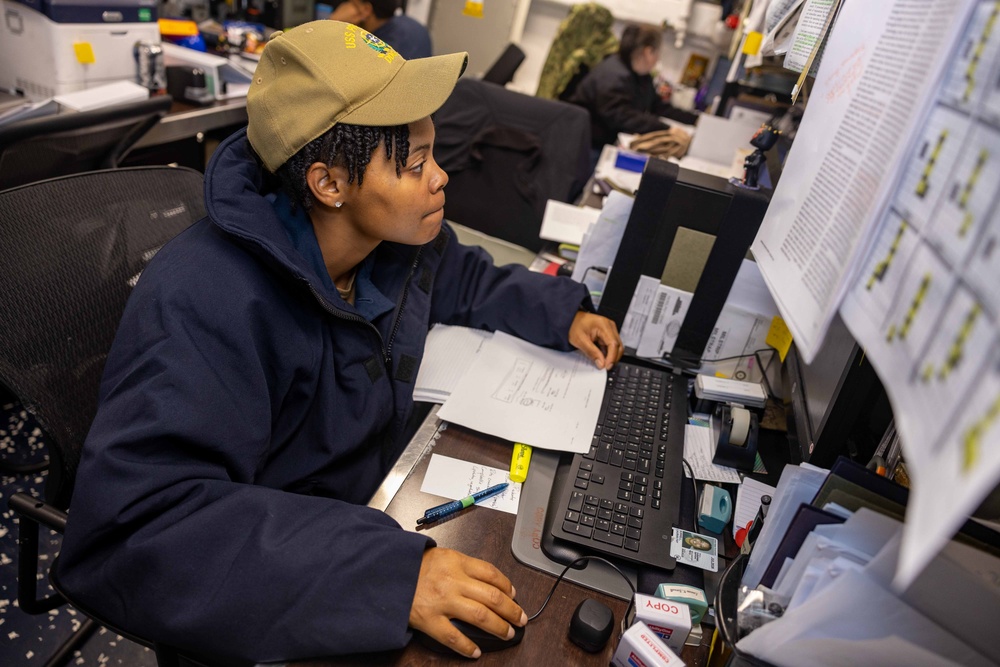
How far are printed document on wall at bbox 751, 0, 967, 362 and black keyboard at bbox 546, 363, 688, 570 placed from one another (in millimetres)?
373

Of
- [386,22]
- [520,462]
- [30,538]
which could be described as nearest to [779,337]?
[520,462]

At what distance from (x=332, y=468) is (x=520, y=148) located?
1.50 meters

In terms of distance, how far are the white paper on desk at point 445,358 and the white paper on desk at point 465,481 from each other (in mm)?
174

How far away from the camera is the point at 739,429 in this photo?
3.37 ft

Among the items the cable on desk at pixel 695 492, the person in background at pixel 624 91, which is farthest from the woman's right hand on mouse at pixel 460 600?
the person in background at pixel 624 91

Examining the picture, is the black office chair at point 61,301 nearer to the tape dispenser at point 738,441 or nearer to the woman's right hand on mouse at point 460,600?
the woman's right hand on mouse at point 460,600

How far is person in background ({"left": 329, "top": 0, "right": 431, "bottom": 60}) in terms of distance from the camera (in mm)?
3012

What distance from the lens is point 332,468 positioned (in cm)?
106

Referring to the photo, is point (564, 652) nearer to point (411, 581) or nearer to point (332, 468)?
point (411, 581)

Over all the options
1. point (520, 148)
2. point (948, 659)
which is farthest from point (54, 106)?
point (948, 659)

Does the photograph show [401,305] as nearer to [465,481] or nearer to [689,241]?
[465,481]

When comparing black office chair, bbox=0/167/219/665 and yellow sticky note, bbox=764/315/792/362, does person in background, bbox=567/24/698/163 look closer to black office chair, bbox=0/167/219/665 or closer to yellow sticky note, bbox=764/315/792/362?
yellow sticky note, bbox=764/315/792/362

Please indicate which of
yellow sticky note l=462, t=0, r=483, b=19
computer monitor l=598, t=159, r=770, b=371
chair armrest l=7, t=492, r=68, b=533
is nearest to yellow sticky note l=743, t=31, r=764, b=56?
computer monitor l=598, t=159, r=770, b=371

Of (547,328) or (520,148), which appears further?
(520,148)
